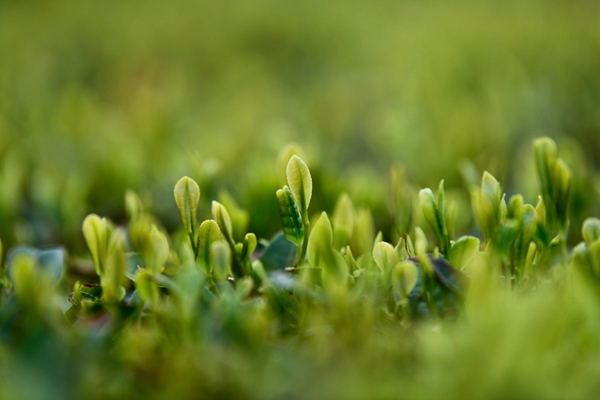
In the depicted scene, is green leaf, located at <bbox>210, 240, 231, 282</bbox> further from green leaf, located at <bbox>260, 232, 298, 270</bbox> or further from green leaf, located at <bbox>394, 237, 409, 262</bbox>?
green leaf, located at <bbox>394, 237, 409, 262</bbox>

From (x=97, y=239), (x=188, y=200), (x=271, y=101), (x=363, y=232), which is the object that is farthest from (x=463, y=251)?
(x=271, y=101)

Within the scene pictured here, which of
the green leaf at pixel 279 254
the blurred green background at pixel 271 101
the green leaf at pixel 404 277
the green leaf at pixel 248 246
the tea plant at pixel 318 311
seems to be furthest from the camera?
the blurred green background at pixel 271 101

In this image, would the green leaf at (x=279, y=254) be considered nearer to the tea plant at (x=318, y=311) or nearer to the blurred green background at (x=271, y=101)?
the tea plant at (x=318, y=311)

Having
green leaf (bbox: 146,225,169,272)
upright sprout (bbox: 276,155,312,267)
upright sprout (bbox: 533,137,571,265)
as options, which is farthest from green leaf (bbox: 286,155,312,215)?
upright sprout (bbox: 533,137,571,265)

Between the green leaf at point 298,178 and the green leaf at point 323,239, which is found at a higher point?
the green leaf at point 298,178

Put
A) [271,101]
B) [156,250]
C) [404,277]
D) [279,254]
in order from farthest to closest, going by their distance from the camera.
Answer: [271,101]
[279,254]
[156,250]
[404,277]

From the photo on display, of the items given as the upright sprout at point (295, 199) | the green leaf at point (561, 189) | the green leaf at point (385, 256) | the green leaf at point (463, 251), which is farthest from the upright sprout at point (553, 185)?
the upright sprout at point (295, 199)

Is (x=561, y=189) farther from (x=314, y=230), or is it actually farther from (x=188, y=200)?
(x=188, y=200)
